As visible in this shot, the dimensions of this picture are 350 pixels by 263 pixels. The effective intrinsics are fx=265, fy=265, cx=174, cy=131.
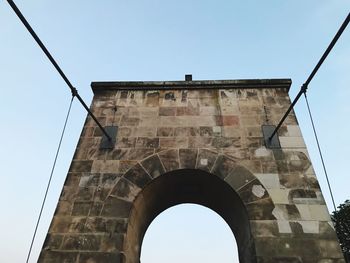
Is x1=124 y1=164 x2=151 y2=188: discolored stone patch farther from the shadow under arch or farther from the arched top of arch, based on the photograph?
the shadow under arch

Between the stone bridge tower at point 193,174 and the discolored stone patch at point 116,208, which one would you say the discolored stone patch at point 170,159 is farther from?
the discolored stone patch at point 116,208

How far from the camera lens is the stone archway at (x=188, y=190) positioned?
15.9 ft

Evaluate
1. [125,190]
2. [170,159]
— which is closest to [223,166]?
[170,159]

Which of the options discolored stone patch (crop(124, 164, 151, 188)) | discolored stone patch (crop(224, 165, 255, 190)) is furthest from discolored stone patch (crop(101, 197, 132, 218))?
discolored stone patch (crop(224, 165, 255, 190))

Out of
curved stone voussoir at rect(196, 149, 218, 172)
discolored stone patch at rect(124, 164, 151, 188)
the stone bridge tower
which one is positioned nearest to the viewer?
the stone bridge tower

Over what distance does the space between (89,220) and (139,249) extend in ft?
4.83

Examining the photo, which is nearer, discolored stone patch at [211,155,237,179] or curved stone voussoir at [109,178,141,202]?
curved stone voussoir at [109,178,141,202]

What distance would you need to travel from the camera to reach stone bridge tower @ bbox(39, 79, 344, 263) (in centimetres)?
451

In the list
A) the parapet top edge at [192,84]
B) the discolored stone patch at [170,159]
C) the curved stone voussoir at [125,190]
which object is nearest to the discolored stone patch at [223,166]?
the discolored stone patch at [170,159]

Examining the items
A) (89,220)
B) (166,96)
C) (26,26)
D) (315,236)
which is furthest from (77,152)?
(315,236)

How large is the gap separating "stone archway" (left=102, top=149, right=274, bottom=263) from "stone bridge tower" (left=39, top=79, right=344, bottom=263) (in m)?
0.02

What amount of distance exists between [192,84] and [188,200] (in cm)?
286

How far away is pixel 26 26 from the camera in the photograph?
11.4ft

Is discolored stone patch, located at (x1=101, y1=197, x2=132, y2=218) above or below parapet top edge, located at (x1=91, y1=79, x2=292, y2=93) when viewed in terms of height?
below
